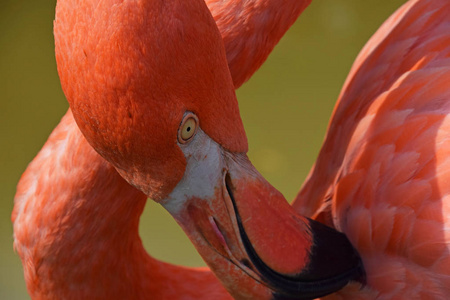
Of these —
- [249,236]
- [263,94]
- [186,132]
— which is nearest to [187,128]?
[186,132]

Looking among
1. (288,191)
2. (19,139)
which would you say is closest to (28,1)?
(19,139)

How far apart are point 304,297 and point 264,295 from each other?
0.10 metres

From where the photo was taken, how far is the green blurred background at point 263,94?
8.89ft

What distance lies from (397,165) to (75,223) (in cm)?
72

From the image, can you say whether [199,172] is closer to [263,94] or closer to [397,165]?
[397,165]

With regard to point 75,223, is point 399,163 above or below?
below

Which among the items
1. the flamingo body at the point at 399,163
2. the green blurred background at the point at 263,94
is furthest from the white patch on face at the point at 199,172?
the green blurred background at the point at 263,94

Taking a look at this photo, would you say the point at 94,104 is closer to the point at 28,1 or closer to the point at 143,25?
the point at 143,25

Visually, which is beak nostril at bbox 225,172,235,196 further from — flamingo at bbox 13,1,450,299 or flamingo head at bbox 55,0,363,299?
A: flamingo at bbox 13,1,450,299

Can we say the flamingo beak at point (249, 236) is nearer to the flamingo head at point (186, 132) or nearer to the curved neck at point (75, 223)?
the flamingo head at point (186, 132)

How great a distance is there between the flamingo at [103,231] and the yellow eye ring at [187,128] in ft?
0.34

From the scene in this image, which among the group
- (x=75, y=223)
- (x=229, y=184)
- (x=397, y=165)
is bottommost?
(x=397, y=165)

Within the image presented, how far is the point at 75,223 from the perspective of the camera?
122 cm

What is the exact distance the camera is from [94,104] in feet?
2.66
